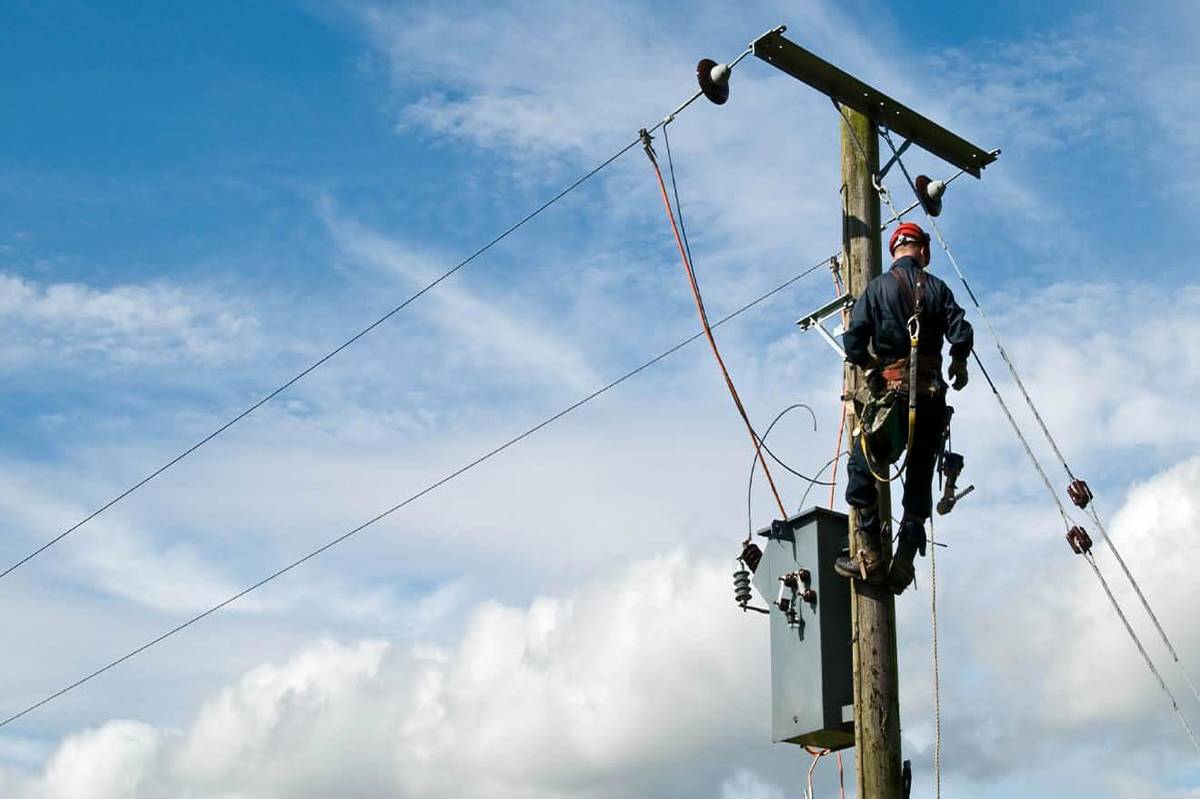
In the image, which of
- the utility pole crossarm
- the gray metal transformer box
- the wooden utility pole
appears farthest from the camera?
the utility pole crossarm

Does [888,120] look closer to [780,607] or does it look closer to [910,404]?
[910,404]

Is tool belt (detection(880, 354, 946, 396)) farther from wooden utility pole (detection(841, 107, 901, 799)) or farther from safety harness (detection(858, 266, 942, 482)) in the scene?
wooden utility pole (detection(841, 107, 901, 799))

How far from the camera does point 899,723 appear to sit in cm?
707

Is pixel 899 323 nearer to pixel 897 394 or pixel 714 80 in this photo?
pixel 897 394

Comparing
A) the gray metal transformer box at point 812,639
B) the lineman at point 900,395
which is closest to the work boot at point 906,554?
the lineman at point 900,395

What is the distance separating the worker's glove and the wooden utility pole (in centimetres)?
49

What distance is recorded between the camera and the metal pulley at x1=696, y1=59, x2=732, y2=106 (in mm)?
8773

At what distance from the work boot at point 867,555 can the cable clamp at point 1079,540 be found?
2029 mm

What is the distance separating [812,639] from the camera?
7.62 metres

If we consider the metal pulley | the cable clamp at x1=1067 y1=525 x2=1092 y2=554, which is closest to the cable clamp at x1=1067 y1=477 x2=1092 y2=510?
the cable clamp at x1=1067 y1=525 x2=1092 y2=554

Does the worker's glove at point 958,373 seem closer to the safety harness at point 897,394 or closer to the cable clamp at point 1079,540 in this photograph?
the safety harness at point 897,394

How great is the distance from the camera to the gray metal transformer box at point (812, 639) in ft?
24.5

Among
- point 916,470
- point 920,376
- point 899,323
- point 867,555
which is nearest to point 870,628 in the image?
point 867,555

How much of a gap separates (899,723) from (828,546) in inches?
42.5
